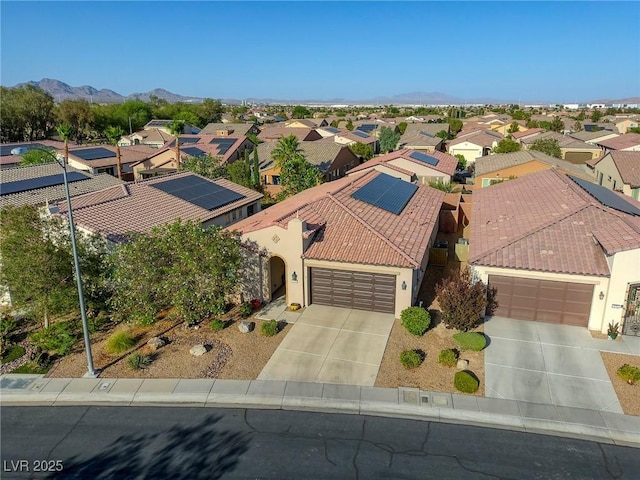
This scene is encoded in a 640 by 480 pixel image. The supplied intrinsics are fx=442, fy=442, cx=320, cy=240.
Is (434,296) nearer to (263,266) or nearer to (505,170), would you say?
(263,266)

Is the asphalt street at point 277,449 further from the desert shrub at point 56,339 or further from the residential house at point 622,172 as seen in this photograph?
the residential house at point 622,172

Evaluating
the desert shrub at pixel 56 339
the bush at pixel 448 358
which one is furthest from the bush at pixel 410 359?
the desert shrub at pixel 56 339

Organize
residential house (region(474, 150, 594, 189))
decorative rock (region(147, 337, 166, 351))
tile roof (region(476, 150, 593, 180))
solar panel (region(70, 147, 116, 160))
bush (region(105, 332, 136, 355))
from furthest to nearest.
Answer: solar panel (region(70, 147, 116, 160)), residential house (region(474, 150, 594, 189)), tile roof (region(476, 150, 593, 180)), decorative rock (region(147, 337, 166, 351)), bush (region(105, 332, 136, 355))

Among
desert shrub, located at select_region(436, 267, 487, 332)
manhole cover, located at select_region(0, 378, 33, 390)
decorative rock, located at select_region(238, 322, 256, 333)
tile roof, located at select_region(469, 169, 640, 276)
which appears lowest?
manhole cover, located at select_region(0, 378, 33, 390)

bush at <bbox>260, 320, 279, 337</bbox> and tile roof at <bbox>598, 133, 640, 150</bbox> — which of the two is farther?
tile roof at <bbox>598, 133, 640, 150</bbox>

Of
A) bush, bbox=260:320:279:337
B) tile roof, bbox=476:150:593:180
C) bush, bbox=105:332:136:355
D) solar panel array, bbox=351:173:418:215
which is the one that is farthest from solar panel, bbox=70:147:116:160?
tile roof, bbox=476:150:593:180

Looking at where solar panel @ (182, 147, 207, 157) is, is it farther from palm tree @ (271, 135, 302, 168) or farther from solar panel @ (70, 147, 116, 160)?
palm tree @ (271, 135, 302, 168)
